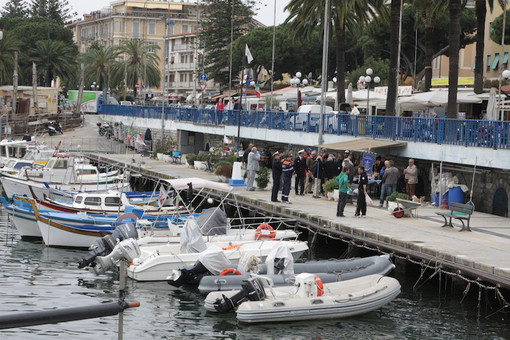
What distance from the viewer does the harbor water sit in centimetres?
1730

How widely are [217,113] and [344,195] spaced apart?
26.1 m

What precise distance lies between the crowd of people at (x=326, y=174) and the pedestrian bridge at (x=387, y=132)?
89 centimetres

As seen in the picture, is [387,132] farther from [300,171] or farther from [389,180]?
[389,180]

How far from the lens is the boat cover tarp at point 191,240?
22734mm

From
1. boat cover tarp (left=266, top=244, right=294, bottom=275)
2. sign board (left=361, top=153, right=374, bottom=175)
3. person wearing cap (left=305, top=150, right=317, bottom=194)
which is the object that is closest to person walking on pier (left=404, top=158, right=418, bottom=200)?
sign board (left=361, top=153, right=374, bottom=175)

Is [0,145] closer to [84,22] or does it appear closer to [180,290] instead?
[180,290]

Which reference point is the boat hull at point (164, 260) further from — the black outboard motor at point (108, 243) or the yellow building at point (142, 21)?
the yellow building at point (142, 21)

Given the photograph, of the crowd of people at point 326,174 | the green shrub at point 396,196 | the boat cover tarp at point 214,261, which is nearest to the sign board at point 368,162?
the crowd of people at point 326,174

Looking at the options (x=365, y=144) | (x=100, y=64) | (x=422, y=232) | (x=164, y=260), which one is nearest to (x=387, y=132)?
(x=365, y=144)

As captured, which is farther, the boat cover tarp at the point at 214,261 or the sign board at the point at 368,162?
the sign board at the point at 368,162

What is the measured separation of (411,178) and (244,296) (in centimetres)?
1372

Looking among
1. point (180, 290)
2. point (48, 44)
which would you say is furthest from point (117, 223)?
point (48, 44)

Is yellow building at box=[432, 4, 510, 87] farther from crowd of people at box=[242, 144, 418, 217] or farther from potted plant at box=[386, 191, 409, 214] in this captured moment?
potted plant at box=[386, 191, 409, 214]

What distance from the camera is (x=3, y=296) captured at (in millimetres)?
20188
